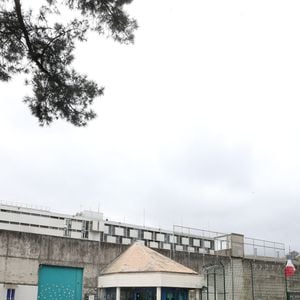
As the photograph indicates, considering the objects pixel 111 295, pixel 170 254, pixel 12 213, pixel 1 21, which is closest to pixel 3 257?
pixel 111 295

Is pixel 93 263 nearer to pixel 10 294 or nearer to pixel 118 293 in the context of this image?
pixel 118 293

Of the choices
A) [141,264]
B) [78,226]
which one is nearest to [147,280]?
[141,264]

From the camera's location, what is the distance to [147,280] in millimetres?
25828

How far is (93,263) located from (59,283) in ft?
7.03

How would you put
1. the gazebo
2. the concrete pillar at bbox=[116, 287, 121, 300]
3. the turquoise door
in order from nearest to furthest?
1. the gazebo
2. the concrete pillar at bbox=[116, 287, 121, 300]
3. the turquoise door

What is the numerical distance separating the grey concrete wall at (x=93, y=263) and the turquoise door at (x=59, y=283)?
0.32 meters

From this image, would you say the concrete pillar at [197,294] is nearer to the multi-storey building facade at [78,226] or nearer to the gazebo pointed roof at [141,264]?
the gazebo pointed roof at [141,264]

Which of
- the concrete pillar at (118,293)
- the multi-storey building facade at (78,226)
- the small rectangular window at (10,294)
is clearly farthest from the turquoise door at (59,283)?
the multi-storey building facade at (78,226)

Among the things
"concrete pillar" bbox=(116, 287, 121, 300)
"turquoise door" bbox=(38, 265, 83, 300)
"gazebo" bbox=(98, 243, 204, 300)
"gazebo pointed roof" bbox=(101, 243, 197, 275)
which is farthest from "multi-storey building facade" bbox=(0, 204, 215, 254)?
"concrete pillar" bbox=(116, 287, 121, 300)

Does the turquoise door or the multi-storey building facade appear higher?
the multi-storey building facade

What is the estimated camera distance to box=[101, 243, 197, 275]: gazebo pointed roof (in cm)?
2625

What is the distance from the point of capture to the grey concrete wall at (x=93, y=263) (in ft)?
84.9

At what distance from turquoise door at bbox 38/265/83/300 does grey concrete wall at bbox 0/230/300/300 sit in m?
0.32

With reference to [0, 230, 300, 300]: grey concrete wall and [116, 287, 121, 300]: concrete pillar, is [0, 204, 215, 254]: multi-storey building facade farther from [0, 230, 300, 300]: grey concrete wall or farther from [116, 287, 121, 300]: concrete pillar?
[116, 287, 121, 300]: concrete pillar
